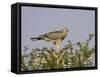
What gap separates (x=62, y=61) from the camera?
2.14 m

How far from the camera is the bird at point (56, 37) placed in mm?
2076

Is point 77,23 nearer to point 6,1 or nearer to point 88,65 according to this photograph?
point 88,65

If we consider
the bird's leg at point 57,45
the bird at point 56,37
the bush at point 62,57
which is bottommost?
the bush at point 62,57

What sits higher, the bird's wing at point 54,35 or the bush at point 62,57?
the bird's wing at point 54,35

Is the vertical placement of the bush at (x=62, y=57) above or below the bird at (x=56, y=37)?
below

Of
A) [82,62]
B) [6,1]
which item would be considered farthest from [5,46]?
[82,62]

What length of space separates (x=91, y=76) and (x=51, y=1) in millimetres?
694

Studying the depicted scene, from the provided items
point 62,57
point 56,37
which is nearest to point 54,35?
point 56,37

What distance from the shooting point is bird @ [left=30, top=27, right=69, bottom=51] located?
2.08 m

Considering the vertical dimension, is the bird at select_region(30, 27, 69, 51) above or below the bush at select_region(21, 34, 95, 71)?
above

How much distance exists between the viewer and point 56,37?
2.11 meters

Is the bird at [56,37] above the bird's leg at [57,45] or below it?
above

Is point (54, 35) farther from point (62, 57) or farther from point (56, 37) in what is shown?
point (62, 57)

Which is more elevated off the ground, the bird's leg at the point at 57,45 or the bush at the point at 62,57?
the bird's leg at the point at 57,45
